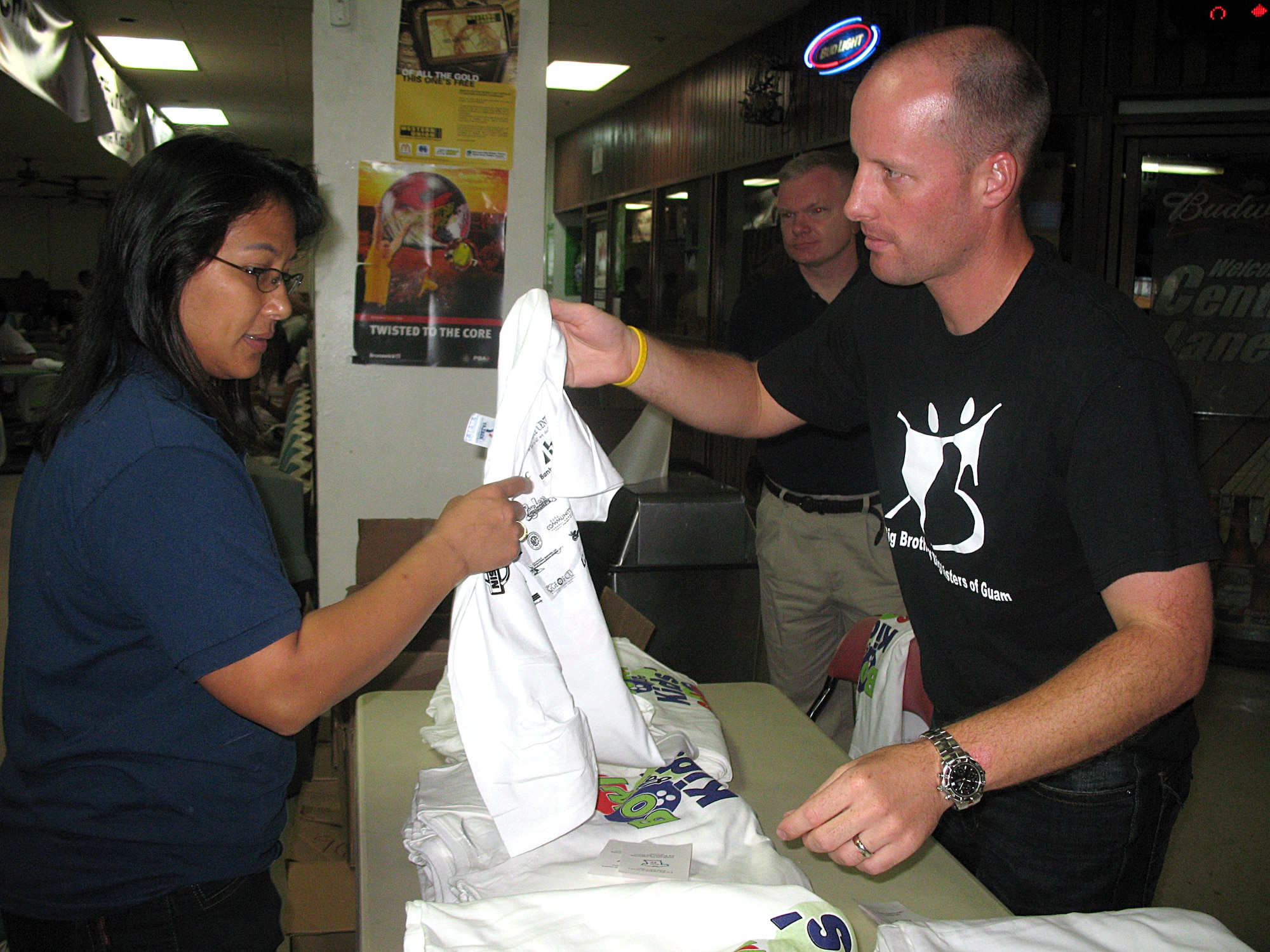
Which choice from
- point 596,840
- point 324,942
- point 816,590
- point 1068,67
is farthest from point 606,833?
point 1068,67

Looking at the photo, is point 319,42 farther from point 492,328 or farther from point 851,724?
point 851,724

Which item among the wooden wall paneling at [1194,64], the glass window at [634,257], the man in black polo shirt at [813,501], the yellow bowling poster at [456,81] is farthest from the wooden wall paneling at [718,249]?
the yellow bowling poster at [456,81]

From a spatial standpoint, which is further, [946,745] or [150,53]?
[150,53]

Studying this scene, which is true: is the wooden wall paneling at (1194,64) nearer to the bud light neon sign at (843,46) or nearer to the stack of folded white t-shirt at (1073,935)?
the bud light neon sign at (843,46)

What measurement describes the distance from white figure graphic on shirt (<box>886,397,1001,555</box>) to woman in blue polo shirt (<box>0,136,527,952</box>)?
71 cm

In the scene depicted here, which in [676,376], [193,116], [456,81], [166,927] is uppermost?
[193,116]

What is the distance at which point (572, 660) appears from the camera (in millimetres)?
1379

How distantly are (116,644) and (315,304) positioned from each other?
202 cm

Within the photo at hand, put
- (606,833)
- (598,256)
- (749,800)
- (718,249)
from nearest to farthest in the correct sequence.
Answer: (606,833), (749,800), (718,249), (598,256)

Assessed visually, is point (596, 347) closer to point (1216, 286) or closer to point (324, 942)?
point (324, 942)

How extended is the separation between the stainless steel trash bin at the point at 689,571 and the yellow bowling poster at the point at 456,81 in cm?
119

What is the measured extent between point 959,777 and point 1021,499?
0.45m

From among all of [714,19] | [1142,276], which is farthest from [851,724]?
[714,19]

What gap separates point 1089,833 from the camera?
131 cm
